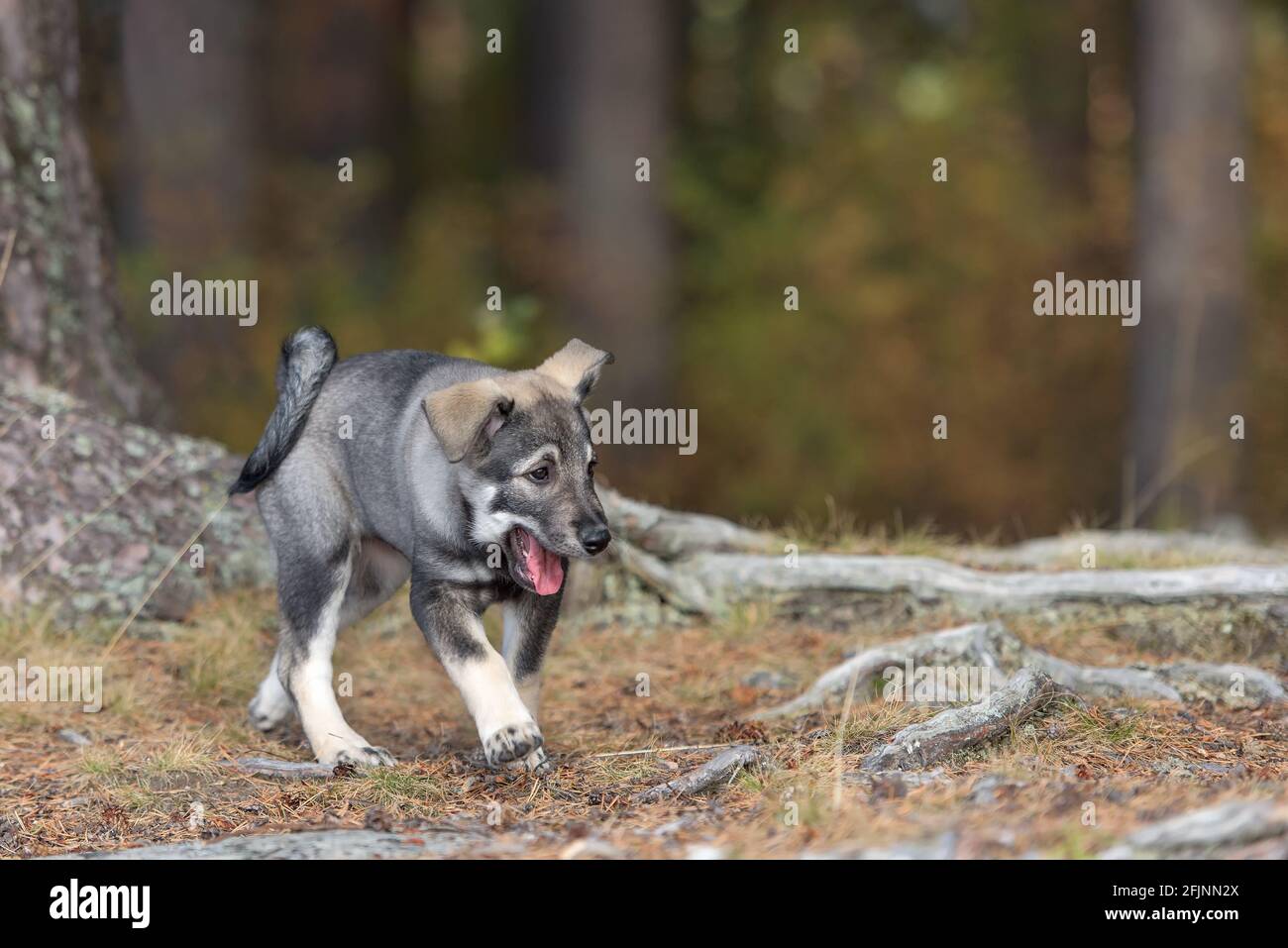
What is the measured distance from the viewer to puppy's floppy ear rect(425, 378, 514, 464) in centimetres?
512

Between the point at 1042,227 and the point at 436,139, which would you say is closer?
the point at 1042,227

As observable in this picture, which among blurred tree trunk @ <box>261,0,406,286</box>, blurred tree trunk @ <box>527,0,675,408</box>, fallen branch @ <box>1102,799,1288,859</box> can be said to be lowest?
fallen branch @ <box>1102,799,1288,859</box>

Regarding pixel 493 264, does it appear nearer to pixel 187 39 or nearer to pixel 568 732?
pixel 187 39

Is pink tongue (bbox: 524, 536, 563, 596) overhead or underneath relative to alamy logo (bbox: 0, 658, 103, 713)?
overhead

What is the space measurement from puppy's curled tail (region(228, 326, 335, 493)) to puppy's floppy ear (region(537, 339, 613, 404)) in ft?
2.90

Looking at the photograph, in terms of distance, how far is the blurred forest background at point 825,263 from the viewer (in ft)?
41.0

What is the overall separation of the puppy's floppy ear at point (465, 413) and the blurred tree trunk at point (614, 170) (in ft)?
28.7

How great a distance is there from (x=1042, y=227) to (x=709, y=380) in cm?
333

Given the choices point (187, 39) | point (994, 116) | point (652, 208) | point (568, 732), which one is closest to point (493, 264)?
point (652, 208)

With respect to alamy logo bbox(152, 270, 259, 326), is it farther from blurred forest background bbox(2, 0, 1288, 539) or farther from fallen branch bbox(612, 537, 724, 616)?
fallen branch bbox(612, 537, 724, 616)

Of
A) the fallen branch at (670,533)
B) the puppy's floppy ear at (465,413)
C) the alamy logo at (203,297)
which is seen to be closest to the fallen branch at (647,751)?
the puppy's floppy ear at (465,413)

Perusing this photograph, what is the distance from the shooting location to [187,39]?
15031 mm
